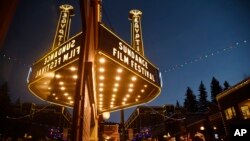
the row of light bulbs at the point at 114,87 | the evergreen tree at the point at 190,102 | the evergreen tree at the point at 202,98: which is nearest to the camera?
the row of light bulbs at the point at 114,87

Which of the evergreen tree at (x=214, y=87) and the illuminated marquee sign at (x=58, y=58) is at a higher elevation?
the evergreen tree at (x=214, y=87)

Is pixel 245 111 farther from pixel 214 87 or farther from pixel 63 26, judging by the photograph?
pixel 214 87

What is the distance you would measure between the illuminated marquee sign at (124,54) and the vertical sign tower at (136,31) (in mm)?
1645

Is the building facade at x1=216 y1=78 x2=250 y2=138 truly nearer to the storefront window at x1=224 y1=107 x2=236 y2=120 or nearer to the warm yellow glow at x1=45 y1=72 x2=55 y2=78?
the storefront window at x1=224 y1=107 x2=236 y2=120

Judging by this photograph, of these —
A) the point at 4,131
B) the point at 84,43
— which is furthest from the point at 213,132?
the point at 4,131

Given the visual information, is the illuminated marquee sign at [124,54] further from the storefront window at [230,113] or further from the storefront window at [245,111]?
the storefront window at [230,113]

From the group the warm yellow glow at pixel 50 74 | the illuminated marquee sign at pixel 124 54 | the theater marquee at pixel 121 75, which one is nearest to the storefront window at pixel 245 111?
the theater marquee at pixel 121 75

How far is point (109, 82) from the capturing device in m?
13.0

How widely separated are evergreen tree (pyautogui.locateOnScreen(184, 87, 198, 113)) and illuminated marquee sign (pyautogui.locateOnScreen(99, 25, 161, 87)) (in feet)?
346

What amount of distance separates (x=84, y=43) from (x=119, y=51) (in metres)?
2.91

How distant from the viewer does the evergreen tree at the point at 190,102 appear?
111m

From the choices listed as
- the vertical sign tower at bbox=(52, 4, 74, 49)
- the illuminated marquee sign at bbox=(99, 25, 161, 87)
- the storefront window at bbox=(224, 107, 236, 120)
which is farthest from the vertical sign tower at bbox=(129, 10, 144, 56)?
the storefront window at bbox=(224, 107, 236, 120)

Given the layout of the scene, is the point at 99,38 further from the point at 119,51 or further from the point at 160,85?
the point at 160,85

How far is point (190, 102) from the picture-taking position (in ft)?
372
